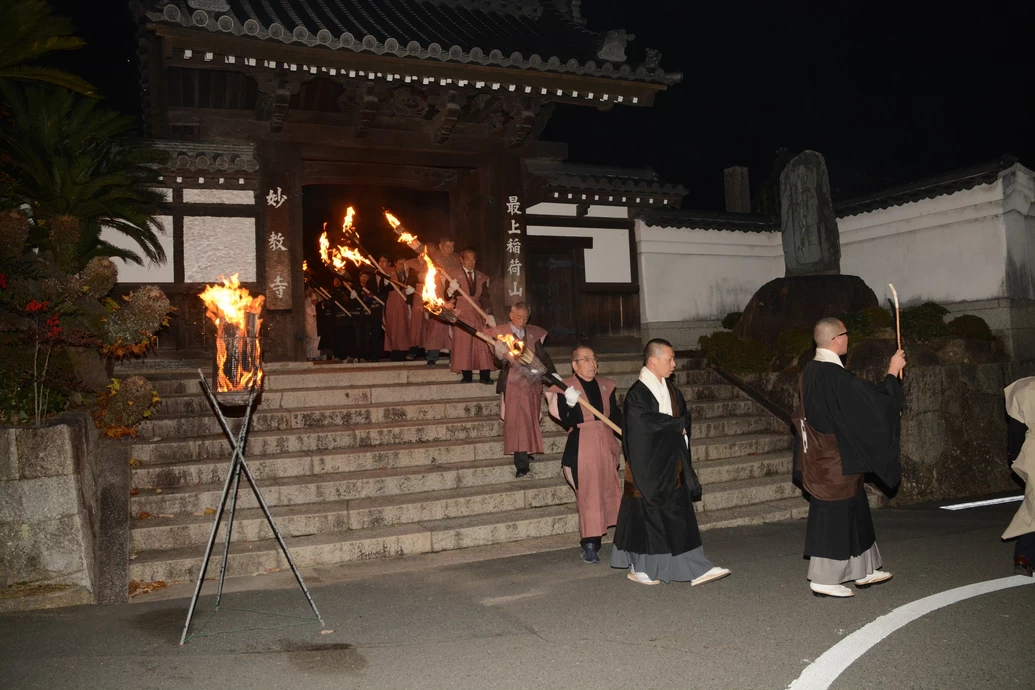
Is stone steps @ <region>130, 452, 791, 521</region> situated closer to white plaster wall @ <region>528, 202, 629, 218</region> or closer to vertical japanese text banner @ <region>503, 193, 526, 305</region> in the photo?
vertical japanese text banner @ <region>503, 193, 526, 305</region>

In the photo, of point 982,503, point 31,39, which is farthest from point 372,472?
point 982,503

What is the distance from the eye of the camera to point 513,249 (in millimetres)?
13852

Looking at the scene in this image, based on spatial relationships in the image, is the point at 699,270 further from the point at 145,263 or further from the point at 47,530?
the point at 47,530

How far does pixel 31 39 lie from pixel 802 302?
11.2 metres

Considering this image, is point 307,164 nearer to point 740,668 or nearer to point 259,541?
point 259,541

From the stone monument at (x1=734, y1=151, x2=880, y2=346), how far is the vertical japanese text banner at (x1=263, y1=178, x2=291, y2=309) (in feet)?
25.4

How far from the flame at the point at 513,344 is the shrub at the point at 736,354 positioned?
16.0 ft

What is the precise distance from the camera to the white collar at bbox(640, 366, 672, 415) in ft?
21.0

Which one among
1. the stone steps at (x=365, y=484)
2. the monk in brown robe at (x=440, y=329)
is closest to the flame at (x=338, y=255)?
the monk in brown robe at (x=440, y=329)

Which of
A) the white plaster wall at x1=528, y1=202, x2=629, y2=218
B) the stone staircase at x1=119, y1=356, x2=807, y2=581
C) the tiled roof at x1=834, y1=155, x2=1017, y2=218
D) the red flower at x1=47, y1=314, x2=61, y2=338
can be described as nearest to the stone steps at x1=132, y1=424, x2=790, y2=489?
the stone staircase at x1=119, y1=356, x2=807, y2=581

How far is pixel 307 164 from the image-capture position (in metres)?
13.8

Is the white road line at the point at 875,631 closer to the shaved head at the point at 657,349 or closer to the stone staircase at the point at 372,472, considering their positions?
the shaved head at the point at 657,349

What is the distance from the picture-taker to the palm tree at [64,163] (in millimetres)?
8820

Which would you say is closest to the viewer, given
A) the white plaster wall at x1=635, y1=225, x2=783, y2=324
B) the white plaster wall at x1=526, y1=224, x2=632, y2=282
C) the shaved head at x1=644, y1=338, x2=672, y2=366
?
the shaved head at x1=644, y1=338, x2=672, y2=366
